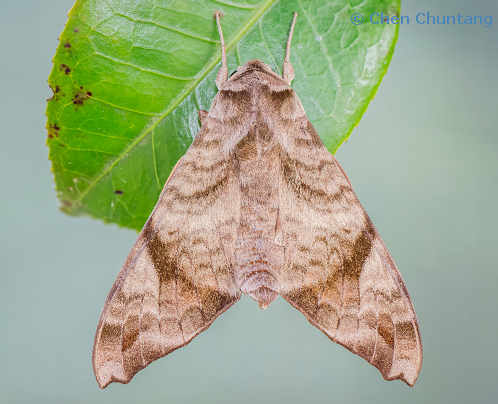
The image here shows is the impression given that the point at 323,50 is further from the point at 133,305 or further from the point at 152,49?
the point at 133,305

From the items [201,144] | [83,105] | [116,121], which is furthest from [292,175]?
[83,105]

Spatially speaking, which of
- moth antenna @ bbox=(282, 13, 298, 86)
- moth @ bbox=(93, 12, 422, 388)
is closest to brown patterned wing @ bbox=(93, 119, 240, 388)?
moth @ bbox=(93, 12, 422, 388)

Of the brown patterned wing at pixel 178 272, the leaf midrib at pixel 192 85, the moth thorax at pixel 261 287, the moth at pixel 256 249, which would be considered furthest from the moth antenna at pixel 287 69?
the moth thorax at pixel 261 287

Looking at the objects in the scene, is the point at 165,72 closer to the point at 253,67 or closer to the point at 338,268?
the point at 253,67

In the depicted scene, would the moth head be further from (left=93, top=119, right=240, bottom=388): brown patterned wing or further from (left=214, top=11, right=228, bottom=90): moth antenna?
(left=93, top=119, right=240, bottom=388): brown patterned wing

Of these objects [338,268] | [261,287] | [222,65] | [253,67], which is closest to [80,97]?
[222,65]
